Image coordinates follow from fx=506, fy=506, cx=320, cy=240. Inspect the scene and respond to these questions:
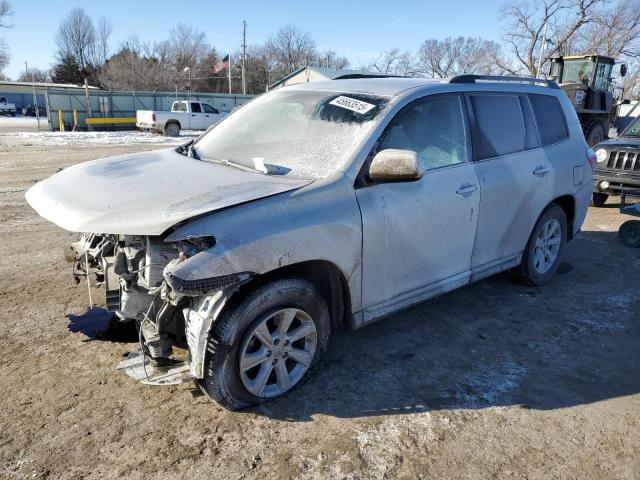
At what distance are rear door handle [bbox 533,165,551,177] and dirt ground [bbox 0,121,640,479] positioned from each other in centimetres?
116

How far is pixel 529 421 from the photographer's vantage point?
2.95 meters

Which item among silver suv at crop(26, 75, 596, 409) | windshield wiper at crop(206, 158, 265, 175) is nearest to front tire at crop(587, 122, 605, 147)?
silver suv at crop(26, 75, 596, 409)

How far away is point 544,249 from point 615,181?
170 inches

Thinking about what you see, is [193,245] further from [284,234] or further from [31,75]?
[31,75]

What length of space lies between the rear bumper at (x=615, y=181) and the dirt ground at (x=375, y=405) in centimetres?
439

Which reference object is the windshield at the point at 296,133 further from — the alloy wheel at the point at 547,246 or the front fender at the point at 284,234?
the alloy wheel at the point at 547,246

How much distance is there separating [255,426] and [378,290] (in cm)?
113

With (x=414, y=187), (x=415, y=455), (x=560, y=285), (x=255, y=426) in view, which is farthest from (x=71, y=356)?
(x=560, y=285)

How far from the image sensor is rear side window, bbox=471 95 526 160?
3.95 metres

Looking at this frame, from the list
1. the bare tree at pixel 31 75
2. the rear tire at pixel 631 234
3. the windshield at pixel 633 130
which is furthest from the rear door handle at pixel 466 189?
the bare tree at pixel 31 75

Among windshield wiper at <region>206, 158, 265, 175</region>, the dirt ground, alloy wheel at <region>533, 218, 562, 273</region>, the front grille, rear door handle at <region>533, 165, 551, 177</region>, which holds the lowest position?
the dirt ground

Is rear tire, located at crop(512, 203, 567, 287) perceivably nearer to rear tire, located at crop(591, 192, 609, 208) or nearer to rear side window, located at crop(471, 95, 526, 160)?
rear side window, located at crop(471, 95, 526, 160)

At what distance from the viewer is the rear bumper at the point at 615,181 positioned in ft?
26.1

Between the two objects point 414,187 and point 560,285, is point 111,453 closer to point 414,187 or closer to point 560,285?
point 414,187
